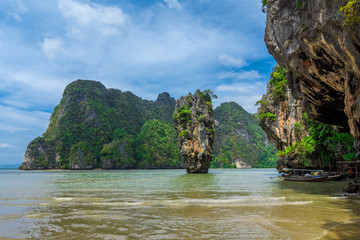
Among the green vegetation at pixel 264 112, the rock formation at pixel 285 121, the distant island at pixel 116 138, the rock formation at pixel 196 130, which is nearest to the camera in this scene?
the rock formation at pixel 285 121

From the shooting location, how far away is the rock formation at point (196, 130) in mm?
46750

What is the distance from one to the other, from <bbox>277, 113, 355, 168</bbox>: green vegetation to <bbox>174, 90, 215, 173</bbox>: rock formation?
20.7 metres

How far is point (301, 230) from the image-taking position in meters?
5.68

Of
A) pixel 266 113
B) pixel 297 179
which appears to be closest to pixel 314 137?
pixel 297 179

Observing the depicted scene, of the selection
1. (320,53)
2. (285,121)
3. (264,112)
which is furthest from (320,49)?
(264,112)

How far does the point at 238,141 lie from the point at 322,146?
352ft

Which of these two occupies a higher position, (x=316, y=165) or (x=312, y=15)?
(x=312, y=15)

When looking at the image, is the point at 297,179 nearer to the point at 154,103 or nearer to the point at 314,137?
the point at 314,137

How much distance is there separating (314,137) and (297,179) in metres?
4.28

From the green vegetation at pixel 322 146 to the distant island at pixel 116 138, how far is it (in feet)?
243

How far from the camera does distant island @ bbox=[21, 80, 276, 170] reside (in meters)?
90.2

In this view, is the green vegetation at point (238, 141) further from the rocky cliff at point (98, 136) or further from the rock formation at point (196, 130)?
the rock formation at point (196, 130)

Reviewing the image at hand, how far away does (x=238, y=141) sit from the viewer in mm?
128000

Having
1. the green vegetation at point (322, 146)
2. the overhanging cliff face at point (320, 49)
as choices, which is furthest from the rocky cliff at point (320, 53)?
the green vegetation at point (322, 146)
